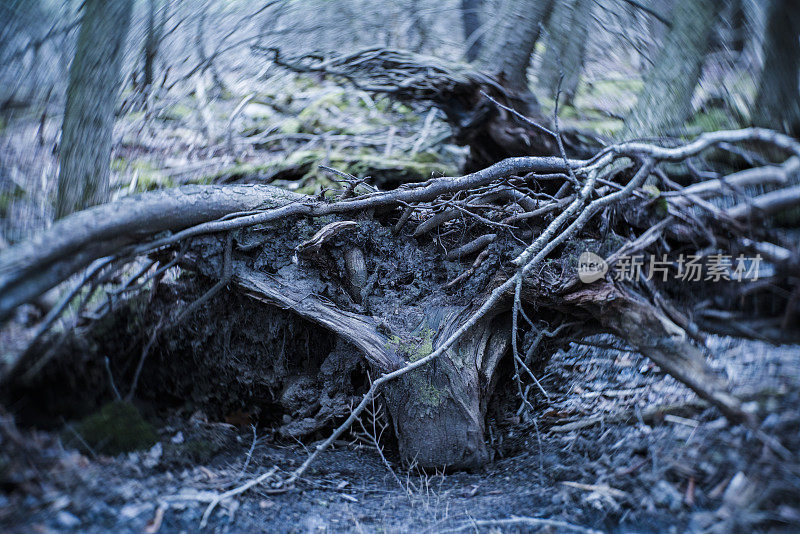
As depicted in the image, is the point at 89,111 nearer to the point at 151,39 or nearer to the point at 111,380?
the point at 151,39

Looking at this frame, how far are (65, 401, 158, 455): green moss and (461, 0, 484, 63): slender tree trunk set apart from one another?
4213 millimetres

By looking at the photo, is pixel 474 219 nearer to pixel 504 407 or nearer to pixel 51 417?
pixel 504 407

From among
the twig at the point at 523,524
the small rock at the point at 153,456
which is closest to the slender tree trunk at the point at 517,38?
the twig at the point at 523,524

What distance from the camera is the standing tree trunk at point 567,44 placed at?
4.25 m

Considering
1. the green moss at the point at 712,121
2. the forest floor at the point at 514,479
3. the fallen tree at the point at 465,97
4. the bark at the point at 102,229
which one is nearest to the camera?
the forest floor at the point at 514,479

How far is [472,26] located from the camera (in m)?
5.14

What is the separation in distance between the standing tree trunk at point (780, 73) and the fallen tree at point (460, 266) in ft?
0.65

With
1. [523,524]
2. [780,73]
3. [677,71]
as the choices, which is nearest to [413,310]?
[523,524]

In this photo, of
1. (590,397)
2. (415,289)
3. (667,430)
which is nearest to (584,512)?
(667,430)

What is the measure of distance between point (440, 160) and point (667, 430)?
10.2 ft

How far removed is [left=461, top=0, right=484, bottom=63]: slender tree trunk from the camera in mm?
4891

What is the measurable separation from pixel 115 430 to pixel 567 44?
4532mm
